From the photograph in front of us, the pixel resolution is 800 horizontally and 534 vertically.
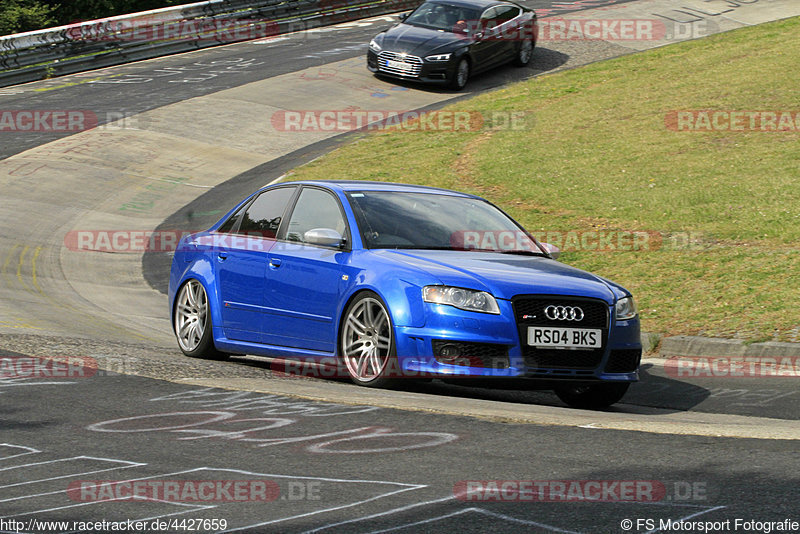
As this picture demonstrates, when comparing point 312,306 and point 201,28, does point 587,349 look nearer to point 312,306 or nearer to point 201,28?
point 312,306

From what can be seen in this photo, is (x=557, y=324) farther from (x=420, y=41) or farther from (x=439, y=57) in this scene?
(x=420, y=41)

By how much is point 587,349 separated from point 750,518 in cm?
317

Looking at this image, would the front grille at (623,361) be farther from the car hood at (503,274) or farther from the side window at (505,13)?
the side window at (505,13)

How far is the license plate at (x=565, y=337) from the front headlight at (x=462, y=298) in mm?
320

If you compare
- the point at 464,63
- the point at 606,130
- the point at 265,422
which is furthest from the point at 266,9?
the point at 265,422

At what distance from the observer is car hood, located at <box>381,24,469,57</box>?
2661 centimetres

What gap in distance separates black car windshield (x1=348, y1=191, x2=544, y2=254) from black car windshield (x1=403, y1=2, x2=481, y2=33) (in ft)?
61.4

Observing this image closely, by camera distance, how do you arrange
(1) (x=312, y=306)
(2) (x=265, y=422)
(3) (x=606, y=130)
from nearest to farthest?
1. (2) (x=265, y=422)
2. (1) (x=312, y=306)
3. (3) (x=606, y=130)

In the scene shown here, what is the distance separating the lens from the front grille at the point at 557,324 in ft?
24.5

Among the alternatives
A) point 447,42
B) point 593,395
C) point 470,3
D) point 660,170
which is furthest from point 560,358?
point 470,3

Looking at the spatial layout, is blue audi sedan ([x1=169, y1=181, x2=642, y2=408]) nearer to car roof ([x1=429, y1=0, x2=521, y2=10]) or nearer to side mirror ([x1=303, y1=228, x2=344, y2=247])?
side mirror ([x1=303, y1=228, x2=344, y2=247])

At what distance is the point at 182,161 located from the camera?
2178 centimetres

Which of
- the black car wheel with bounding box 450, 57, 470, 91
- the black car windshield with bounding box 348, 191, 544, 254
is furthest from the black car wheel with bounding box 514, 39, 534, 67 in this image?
the black car windshield with bounding box 348, 191, 544, 254

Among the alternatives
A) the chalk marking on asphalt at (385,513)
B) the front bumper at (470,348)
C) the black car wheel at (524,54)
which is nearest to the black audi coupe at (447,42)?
the black car wheel at (524,54)
